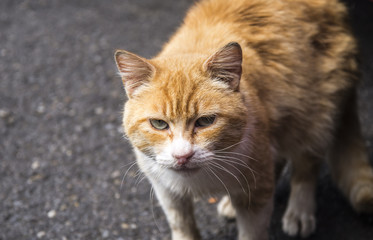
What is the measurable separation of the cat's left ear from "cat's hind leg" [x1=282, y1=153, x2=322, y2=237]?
3.65 feet

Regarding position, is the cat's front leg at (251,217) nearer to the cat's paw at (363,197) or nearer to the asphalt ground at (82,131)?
the asphalt ground at (82,131)

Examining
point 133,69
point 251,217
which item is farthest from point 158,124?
point 251,217

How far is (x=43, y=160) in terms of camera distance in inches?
144

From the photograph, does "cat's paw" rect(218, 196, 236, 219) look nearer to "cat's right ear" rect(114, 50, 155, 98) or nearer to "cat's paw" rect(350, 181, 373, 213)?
"cat's paw" rect(350, 181, 373, 213)

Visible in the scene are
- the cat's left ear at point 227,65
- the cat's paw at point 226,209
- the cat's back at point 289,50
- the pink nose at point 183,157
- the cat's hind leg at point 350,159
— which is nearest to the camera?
the pink nose at point 183,157

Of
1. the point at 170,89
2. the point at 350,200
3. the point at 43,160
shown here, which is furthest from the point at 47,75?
the point at 350,200

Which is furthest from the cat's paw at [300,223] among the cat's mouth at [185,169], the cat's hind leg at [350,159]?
the cat's mouth at [185,169]

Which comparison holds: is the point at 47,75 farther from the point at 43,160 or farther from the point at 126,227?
the point at 126,227

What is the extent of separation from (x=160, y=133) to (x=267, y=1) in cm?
137

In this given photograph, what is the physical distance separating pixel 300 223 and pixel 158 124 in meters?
1.52

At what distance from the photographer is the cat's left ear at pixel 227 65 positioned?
2.05 metres

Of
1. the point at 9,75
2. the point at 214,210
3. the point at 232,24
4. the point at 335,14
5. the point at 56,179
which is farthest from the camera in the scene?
the point at 9,75

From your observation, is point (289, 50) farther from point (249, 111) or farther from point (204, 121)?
point (204, 121)

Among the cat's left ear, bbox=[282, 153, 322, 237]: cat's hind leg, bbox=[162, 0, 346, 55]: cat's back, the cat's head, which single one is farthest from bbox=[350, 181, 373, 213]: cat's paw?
the cat's left ear
